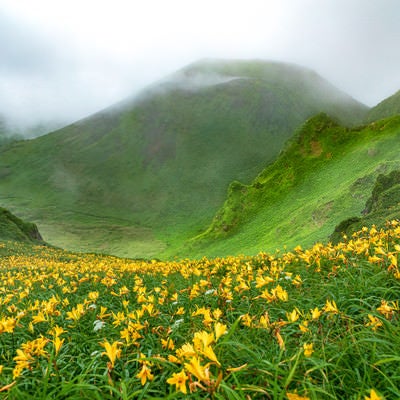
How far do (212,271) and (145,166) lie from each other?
151113mm

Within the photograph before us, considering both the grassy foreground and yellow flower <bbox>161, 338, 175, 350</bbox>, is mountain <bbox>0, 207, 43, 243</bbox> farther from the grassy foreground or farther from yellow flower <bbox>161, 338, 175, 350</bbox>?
yellow flower <bbox>161, 338, 175, 350</bbox>

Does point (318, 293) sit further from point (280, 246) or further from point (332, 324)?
point (280, 246)

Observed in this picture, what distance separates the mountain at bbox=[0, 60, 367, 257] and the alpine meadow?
3.65ft

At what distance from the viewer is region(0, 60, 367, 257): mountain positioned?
356 feet

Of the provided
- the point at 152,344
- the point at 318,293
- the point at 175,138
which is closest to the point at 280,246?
the point at 318,293

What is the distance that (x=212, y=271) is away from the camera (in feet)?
24.4

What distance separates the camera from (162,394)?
7.91 feet

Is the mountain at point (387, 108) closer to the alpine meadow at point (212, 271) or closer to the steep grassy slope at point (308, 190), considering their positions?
the alpine meadow at point (212, 271)

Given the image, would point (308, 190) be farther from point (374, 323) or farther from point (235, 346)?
point (235, 346)

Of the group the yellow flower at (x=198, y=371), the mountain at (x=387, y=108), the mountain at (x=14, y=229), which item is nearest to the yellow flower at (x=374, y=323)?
the yellow flower at (x=198, y=371)

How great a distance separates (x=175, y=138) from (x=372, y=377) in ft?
563

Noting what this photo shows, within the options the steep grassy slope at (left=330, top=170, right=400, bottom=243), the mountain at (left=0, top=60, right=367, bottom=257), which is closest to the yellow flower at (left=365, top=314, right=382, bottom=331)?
the steep grassy slope at (left=330, top=170, right=400, bottom=243)

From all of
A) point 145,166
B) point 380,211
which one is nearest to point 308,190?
point 380,211

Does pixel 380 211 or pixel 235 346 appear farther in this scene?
pixel 380 211
